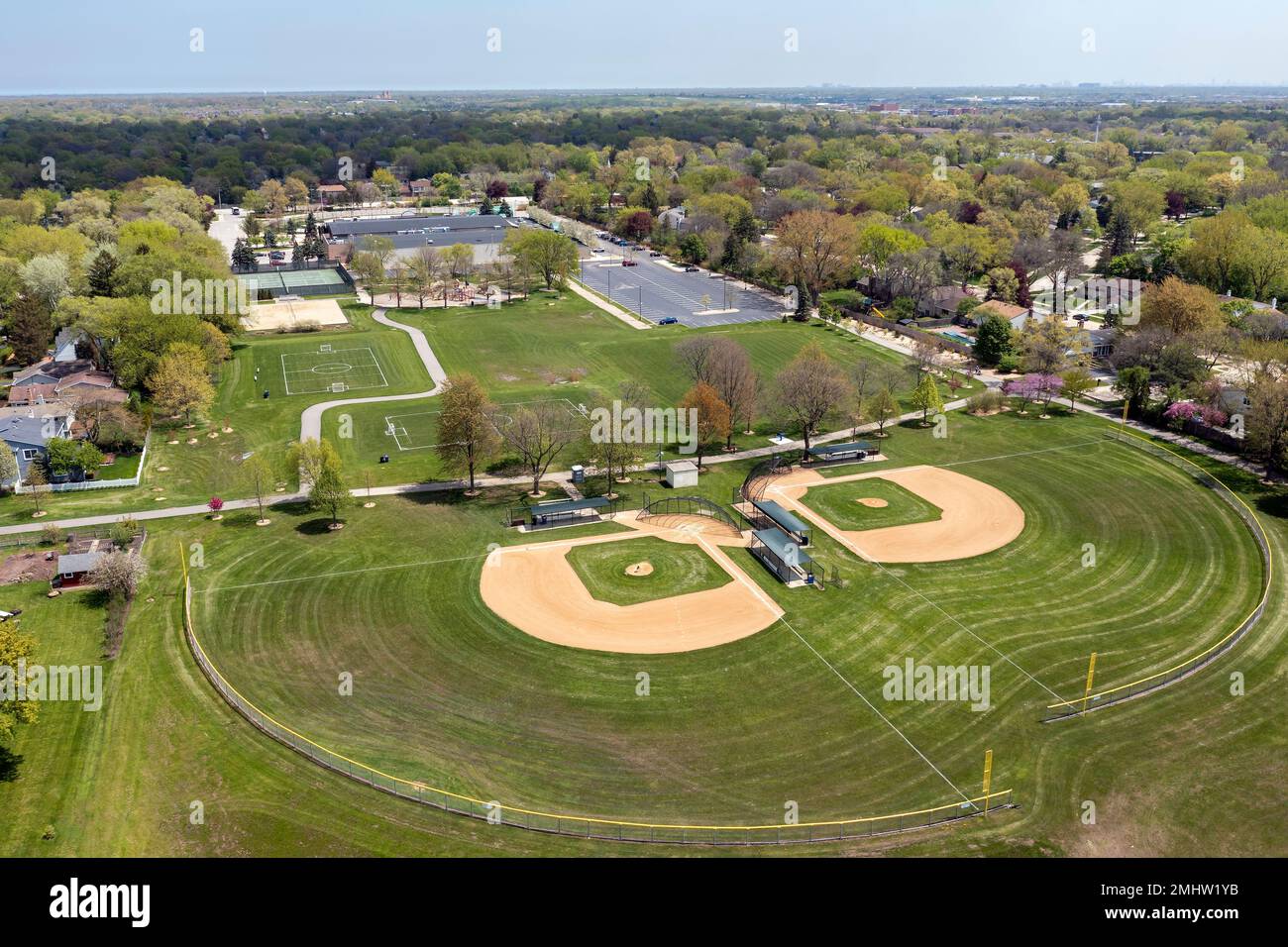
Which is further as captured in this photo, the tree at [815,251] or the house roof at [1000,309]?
the tree at [815,251]

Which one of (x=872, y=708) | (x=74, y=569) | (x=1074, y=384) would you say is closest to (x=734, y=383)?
(x=1074, y=384)

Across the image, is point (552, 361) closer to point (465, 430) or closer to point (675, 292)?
point (465, 430)

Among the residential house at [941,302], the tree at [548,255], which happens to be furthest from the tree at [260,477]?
the residential house at [941,302]

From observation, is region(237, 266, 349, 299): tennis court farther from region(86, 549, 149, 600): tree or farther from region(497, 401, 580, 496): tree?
region(86, 549, 149, 600): tree

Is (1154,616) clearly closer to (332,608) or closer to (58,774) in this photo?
(332,608)

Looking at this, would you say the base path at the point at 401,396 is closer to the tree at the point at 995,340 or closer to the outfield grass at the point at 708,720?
the outfield grass at the point at 708,720
